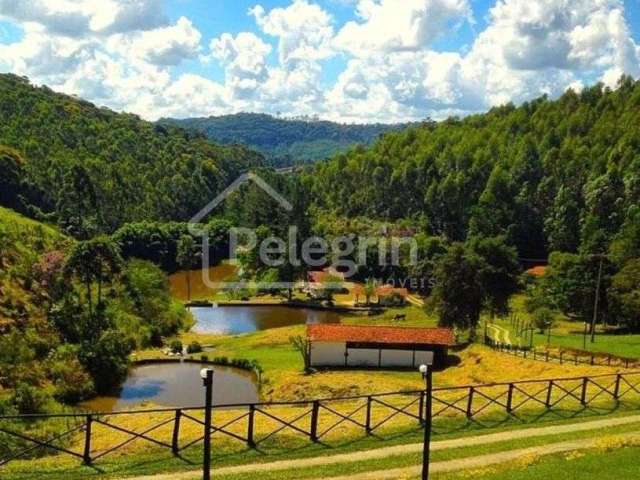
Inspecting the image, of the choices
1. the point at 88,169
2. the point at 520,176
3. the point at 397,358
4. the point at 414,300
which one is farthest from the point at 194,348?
the point at 88,169

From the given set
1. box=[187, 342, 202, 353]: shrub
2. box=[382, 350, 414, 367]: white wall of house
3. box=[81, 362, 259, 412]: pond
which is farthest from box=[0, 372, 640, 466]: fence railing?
box=[187, 342, 202, 353]: shrub

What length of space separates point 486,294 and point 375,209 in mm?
84487

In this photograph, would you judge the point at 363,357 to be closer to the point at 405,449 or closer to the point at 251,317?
the point at 405,449

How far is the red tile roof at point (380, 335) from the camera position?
49.6 metres

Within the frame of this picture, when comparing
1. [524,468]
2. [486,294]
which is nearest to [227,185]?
[486,294]

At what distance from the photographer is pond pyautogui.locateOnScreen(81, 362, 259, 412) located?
142 feet

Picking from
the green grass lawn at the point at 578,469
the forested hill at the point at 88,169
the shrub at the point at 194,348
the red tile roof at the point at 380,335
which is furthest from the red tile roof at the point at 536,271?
the green grass lawn at the point at 578,469

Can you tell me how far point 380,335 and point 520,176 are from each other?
78231 millimetres

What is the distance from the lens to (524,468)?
63.2 feet

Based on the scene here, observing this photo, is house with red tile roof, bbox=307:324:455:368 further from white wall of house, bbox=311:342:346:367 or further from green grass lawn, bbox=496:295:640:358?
green grass lawn, bbox=496:295:640:358

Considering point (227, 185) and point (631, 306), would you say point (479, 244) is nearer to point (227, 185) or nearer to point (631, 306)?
point (631, 306)

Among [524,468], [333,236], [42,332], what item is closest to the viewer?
[524,468]

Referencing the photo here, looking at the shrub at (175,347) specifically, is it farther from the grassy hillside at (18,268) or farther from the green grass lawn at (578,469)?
the green grass lawn at (578,469)

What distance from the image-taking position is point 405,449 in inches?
845
